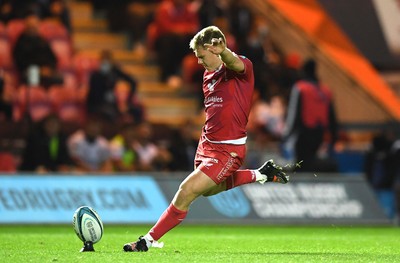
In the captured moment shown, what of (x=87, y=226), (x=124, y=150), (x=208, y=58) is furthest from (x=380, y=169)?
(x=87, y=226)

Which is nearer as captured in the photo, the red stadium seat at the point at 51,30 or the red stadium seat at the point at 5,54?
the red stadium seat at the point at 5,54

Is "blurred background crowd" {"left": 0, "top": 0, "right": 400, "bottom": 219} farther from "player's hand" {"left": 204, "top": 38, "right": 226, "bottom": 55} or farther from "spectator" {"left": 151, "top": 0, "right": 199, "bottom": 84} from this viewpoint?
"player's hand" {"left": 204, "top": 38, "right": 226, "bottom": 55}

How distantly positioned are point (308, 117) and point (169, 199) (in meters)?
2.84

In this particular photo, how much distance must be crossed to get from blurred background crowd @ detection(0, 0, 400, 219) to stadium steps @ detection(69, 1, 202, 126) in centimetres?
2

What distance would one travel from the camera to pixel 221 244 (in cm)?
1228

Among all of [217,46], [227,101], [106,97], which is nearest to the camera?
[217,46]

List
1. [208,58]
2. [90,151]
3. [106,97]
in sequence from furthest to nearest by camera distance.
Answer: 1. [106,97]
2. [90,151]
3. [208,58]

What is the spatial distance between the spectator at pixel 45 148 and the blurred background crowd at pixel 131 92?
2cm

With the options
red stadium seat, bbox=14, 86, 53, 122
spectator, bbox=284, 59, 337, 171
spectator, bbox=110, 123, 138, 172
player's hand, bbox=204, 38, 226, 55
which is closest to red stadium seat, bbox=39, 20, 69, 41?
red stadium seat, bbox=14, 86, 53, 122

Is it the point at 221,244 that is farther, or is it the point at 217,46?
the point at 221,244

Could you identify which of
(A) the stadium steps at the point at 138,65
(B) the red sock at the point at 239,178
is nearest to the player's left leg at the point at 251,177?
(B) the red sock at the point at 239,178

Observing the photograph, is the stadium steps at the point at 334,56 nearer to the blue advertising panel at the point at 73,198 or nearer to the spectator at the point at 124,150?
the spectator at the point at 124,150

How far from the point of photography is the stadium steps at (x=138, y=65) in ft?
71.8

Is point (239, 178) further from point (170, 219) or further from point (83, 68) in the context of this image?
point (83, 68)
